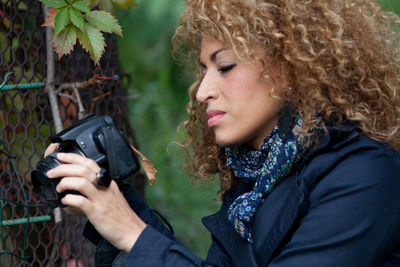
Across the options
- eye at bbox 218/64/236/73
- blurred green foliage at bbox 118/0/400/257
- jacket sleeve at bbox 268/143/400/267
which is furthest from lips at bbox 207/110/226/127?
blurred green foliage at bbox 118/0/400/257

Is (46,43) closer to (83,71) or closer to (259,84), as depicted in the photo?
(83,71)

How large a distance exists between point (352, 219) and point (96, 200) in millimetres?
646

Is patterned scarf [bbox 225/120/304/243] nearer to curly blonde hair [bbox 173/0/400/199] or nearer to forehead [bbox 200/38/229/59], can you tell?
curly blonde hair [bbox 173/0/400/199]

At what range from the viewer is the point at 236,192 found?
2.03 m

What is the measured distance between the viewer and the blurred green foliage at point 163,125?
12.2ft

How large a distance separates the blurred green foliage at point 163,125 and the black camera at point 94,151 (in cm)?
179

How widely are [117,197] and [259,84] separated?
519mm

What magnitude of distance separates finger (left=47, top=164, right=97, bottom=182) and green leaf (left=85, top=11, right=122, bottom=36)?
551mm

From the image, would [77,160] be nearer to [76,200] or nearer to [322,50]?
[76,200]

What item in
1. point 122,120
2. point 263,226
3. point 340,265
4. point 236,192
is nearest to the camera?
point 340,265

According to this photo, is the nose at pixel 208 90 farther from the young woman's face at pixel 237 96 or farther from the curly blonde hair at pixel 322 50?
the curly blonde hair at pixel 322 50

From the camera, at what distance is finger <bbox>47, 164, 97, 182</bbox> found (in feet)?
4.93

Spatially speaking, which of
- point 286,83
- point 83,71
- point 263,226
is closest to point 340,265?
point 263,226

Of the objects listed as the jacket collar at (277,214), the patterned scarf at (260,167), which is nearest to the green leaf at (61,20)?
the patterned scarf at (260,167)
